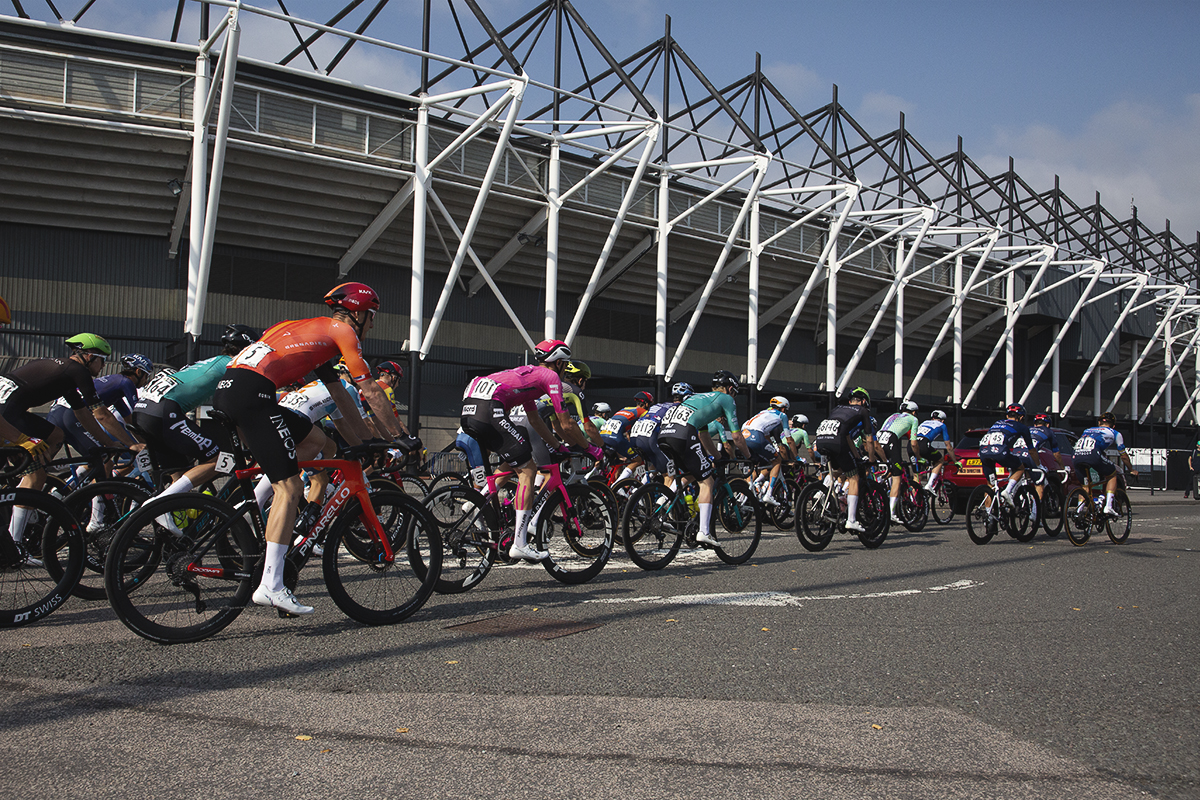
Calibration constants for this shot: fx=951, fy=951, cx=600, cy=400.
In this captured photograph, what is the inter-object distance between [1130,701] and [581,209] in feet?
71.6

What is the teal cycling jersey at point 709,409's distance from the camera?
28.6ft

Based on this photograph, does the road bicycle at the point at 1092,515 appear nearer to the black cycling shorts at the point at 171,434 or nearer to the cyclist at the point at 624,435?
the cyclist at the point at 624,435

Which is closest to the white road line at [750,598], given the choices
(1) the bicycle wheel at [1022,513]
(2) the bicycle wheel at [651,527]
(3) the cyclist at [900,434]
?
(2) the bicycle wheel at [651,527]

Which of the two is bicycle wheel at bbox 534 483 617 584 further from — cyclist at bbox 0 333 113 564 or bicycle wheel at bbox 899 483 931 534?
bicycle wheel at bbox 899 483 931 534

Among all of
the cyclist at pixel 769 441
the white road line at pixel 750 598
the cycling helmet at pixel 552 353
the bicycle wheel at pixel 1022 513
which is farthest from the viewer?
the cyclist at pixel 769 441

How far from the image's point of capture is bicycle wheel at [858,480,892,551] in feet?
34.4

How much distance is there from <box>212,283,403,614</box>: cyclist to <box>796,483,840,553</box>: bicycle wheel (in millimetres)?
5732

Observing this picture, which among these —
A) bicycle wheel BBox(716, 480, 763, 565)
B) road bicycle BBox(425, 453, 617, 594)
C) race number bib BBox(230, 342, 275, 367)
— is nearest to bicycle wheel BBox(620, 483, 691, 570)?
road bicycle BBox(425, 453, 617, 594)

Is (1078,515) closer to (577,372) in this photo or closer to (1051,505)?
(1051,505)

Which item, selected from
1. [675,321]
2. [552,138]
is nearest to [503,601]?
[552,138]

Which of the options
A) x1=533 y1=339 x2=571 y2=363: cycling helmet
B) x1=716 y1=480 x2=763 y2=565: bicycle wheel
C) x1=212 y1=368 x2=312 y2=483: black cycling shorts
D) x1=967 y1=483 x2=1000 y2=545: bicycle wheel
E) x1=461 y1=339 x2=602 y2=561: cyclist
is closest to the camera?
x1=212 y1=368 x2=312 y2=483: black cycling shorts

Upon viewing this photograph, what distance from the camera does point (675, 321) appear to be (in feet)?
106

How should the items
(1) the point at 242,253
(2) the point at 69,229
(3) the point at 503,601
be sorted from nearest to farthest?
(3) the point at 503,601, (2) the point at 69,229, (1) the point at 242,253

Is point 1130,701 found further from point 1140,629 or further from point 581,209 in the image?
point 581,209
